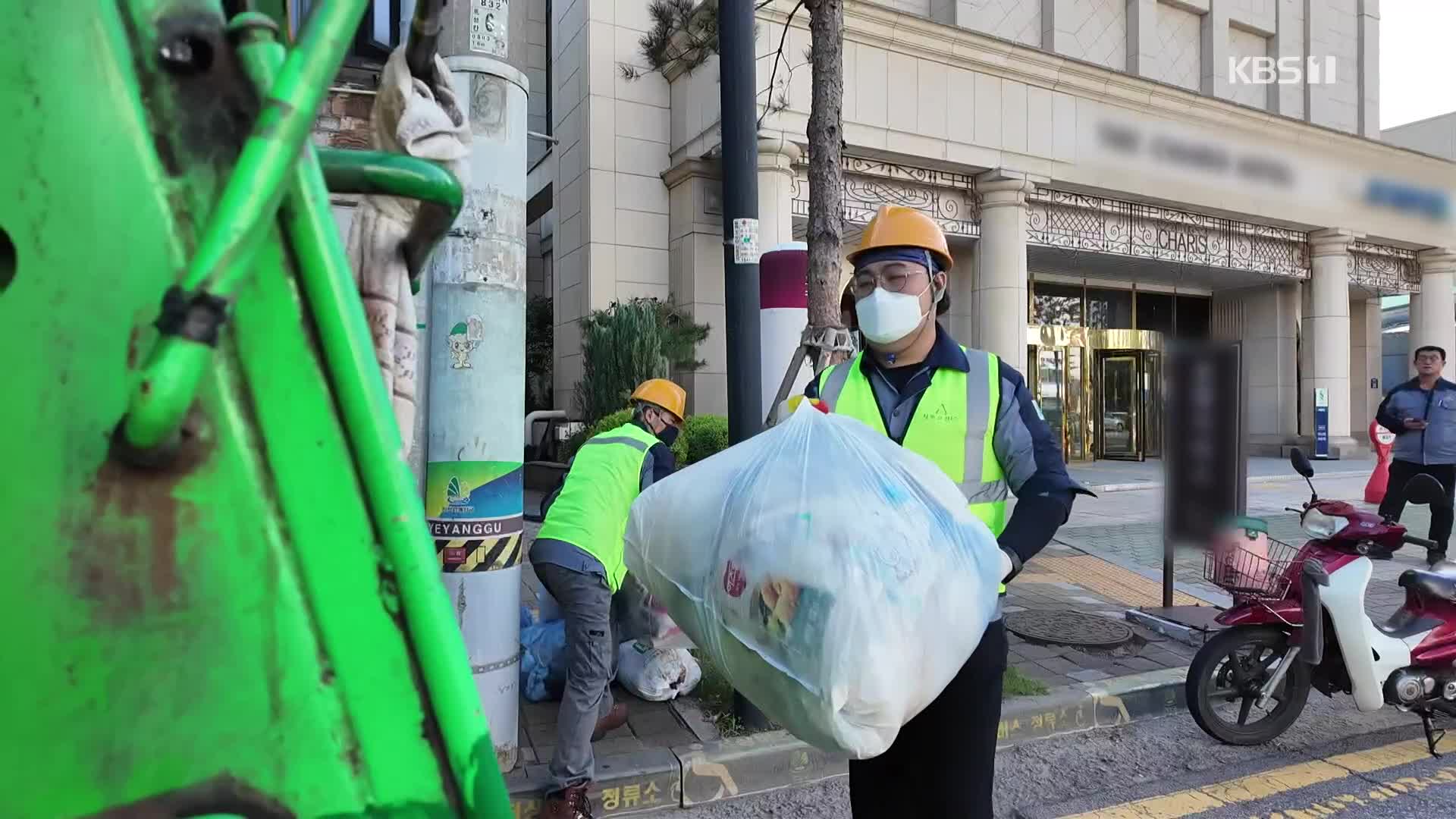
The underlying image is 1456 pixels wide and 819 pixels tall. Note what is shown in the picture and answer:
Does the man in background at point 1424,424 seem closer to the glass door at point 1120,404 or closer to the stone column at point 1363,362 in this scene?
the glass door at point 1120,404

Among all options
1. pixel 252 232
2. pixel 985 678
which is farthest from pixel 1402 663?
pixel 252 232

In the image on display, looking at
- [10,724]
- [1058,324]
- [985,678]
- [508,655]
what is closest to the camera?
[10,724]

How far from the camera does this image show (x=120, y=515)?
2.59 ft

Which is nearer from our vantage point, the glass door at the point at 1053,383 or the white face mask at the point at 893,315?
the white face mask at the point at 893,315

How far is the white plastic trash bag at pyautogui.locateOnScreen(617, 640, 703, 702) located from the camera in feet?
13.1

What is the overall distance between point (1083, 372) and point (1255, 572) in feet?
45.9

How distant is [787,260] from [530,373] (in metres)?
9.78

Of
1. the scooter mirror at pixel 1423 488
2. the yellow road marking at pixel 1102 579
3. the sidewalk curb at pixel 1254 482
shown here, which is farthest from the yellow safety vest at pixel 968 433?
the sidewalk curb at pixel 1254 482

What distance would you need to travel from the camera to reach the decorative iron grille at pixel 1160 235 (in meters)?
13.6

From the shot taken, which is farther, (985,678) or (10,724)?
(985,678)

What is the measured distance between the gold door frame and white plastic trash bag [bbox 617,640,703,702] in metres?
13.7

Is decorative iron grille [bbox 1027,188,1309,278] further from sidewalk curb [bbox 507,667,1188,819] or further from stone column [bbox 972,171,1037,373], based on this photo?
sidewalk curb [bbox 507,667,1188,819]

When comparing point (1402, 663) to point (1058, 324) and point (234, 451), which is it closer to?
point (234, 451)

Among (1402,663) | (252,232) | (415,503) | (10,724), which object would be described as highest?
(252,232)
